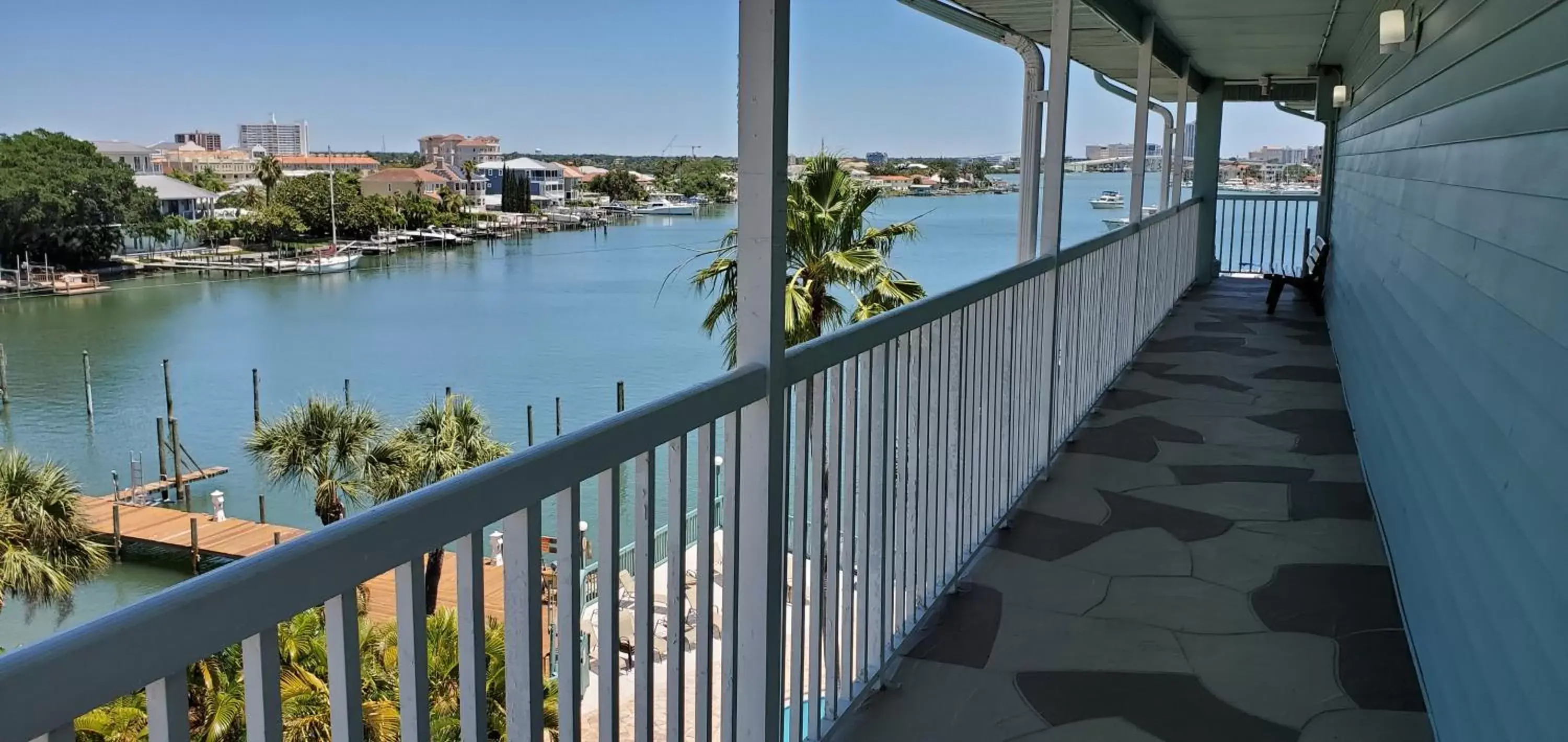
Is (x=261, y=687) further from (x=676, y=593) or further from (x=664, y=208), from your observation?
(x=664, y=208)

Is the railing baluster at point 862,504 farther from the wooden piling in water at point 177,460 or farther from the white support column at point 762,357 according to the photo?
the wooden piling in water at point 177,460

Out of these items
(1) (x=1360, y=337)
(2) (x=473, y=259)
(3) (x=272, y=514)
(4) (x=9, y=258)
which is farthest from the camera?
(3) (x=272, y=514)

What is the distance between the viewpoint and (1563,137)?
5.69ft

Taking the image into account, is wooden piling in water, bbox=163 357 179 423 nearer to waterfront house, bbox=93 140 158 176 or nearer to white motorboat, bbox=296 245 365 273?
white motorboat, bbox=296 245 365 273

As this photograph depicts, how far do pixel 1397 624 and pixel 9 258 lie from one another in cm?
339

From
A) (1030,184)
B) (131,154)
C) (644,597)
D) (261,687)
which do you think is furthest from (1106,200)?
(261,687)

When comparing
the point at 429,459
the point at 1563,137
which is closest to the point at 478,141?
the point at 1563,137

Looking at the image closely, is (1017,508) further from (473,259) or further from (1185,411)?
(473,259)

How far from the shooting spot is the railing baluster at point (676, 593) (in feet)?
5.53

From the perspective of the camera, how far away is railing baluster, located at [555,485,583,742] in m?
1.40

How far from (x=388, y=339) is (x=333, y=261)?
60.1ft

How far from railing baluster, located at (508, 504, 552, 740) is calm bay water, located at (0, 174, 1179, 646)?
1.27 metres

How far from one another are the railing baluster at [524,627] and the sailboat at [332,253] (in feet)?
9.60

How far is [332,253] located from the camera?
5.72 m
